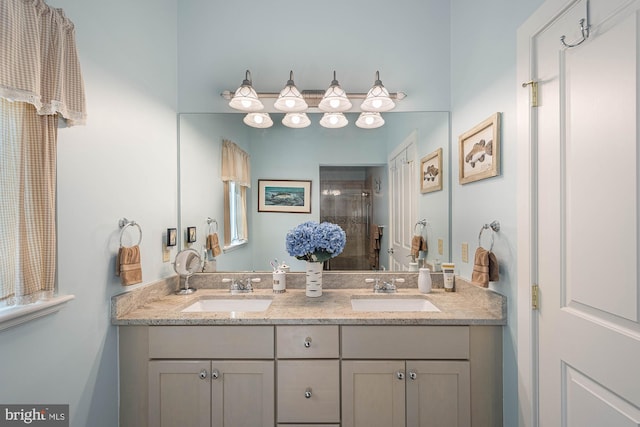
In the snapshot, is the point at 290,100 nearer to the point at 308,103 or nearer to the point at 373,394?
the point at 308,103

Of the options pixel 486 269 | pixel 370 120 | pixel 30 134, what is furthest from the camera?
pixel 370 120

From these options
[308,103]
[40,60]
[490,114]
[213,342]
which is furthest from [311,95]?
[213,342]

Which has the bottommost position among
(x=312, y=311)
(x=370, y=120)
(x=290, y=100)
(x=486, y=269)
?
(x=312, y=311)

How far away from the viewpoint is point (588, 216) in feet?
3.04

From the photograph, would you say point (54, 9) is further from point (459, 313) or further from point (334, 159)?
point (459, 313)

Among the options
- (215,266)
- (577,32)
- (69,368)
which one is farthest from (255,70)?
(69,368)

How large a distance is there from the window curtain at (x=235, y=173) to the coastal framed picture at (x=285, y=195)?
11cm

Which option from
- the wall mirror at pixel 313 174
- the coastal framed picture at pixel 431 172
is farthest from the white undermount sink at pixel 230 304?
the coastal framed picture at pixel 431 172

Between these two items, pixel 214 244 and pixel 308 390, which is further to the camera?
pixel 214 244

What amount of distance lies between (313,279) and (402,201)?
0.78m

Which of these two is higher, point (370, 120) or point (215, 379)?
point (370, 120)

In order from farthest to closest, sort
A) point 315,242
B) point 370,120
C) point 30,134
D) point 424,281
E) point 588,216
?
1. point 370,120
2. point 424,281
3. point 315,242
4. point 30,134
5. point 588,216

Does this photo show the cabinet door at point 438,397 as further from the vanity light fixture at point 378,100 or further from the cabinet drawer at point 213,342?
the vanity light fixture at point 378,100

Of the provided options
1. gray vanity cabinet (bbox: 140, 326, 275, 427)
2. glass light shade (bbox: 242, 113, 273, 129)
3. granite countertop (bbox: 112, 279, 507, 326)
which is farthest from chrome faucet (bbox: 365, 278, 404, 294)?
glass light shade (bbox: 242, 113, 273, 129)
